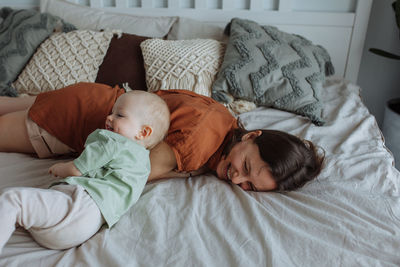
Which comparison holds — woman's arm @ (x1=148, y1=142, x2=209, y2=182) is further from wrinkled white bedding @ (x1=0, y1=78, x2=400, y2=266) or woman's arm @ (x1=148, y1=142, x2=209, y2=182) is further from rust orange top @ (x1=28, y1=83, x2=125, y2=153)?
rust orange top @ (x1=28, y1=83, x2=125, y2=153)

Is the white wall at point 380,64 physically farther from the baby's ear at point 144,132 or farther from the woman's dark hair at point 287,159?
the baby's ear at point 144,132

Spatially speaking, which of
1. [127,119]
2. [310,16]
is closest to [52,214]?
[127,119]

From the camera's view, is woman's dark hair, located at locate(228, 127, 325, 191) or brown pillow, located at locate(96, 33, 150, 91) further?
brown pillow, located at locate(96, 33, 150, 91)

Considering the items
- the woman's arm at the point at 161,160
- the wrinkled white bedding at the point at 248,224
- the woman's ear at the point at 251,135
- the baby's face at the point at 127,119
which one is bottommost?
the wrinkled white bedding at the point at 248,224

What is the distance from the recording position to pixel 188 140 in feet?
3.18

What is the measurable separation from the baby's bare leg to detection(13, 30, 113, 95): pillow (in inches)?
12.9

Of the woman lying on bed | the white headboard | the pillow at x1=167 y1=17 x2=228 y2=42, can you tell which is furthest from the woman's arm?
the white headboard

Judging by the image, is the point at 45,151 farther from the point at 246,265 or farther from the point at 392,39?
the point at 392,39

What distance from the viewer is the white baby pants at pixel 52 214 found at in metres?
0.67

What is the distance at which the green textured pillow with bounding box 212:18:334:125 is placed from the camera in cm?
138

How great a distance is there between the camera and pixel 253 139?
40.0 inches

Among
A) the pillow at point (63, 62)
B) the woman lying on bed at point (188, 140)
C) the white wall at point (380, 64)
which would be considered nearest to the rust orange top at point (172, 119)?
the woman lying on bed at point (188, 140)

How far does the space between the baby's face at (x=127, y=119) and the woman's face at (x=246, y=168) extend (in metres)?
0.29

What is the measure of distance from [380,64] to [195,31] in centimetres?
113
